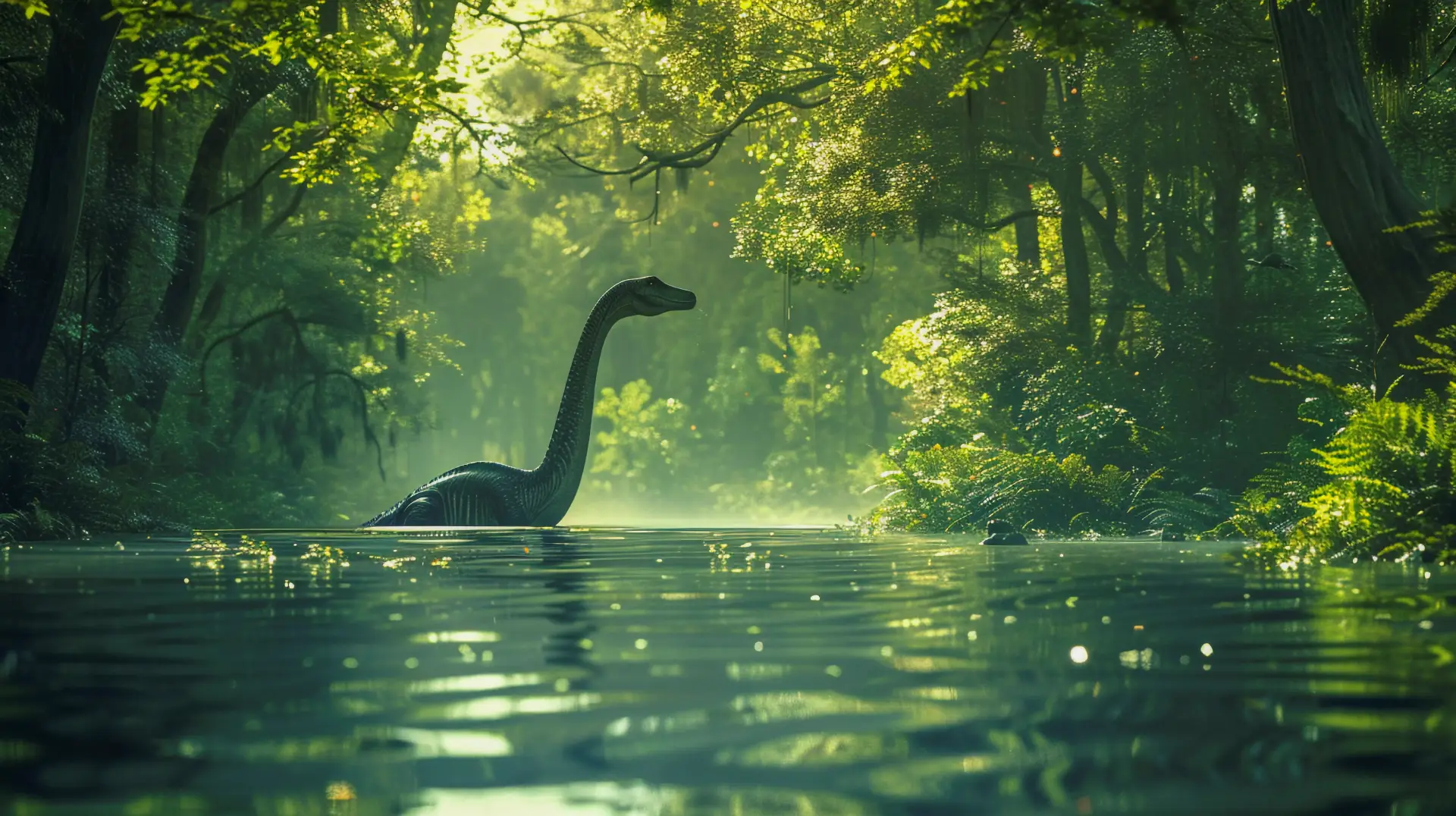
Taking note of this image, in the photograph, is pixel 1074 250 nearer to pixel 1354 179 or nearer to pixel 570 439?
pixel 570 439

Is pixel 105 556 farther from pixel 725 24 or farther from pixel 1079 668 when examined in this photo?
pixel 725 24

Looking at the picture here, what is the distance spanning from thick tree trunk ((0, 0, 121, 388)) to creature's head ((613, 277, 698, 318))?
6853 millimetres

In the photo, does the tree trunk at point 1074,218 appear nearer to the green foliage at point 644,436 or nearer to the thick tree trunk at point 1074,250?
the thick tree trunk at point 1074,250

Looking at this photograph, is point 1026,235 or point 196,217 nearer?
point 196,217

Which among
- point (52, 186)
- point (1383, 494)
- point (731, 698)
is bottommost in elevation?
point (731, 698)

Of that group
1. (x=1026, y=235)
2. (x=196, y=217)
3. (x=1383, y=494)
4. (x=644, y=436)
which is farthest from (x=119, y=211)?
(x=644, y=436)

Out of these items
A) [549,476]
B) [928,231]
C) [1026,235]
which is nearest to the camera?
[549,476]

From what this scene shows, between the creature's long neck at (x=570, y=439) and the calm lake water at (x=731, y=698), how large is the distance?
36.9 feet

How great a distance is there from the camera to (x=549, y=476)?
67.5 feet

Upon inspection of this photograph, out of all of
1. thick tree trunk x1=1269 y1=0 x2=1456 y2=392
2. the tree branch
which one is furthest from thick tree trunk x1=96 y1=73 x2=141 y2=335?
thick tree trunk x1=1269 y1=0 x2=1456 y2=392

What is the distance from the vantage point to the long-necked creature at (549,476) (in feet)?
67.6

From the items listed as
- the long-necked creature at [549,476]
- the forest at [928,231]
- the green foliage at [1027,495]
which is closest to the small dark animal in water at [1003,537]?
the forest at [928,231]

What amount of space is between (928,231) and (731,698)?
2181cm

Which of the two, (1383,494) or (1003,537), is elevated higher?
(1383,494)
